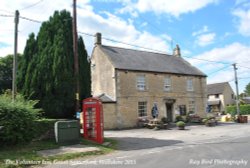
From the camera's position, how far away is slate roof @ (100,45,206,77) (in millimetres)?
27891

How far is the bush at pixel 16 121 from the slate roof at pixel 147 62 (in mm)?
13757

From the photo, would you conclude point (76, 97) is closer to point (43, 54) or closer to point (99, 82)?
point (43, 54)

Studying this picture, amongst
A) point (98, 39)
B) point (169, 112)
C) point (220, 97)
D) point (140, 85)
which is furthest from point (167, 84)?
point (220, 97)

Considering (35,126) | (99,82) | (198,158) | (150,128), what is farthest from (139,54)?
(198,158)

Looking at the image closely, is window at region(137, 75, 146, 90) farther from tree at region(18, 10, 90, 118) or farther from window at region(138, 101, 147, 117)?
tree at region(18, 10, 90, 118)

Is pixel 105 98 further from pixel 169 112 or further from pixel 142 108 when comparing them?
pixel 169 112

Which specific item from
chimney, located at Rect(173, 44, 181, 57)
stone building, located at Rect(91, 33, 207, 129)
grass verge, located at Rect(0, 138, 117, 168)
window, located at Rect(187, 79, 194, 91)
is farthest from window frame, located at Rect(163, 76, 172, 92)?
grass verge, located at Rect(0, 138, 117, 168)

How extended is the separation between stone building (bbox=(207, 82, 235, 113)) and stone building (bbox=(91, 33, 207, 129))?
26.5 m

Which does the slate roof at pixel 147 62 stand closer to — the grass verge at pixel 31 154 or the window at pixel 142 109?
the window at pixel 142 109

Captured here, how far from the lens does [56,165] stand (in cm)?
977

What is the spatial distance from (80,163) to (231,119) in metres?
29.0

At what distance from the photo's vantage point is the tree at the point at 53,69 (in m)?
15.8

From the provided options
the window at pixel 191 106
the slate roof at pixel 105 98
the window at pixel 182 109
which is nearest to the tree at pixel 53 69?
the slate roof at pixel 105 98

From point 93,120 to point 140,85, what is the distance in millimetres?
13051
